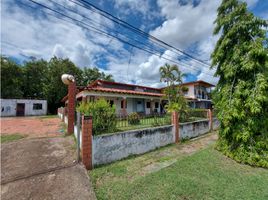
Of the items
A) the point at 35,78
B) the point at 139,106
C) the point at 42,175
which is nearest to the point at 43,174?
the point at 42,175

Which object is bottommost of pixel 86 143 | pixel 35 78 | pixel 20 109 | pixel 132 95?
pixel 86 143

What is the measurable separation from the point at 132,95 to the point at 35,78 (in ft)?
86.3

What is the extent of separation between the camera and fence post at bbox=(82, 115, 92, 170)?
3.99 m

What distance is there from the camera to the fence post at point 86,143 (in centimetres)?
399

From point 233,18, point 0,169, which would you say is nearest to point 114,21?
point 233,18

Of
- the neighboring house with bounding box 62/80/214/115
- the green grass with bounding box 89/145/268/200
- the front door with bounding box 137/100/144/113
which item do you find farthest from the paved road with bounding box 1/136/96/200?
the front door with bounding box 137/100/144/113

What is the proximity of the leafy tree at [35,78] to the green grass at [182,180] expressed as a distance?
31396 millimetres

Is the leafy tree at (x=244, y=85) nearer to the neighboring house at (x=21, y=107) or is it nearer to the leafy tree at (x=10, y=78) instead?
the neighboring house at (x=21, y=107)

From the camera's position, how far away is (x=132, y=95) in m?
14.1

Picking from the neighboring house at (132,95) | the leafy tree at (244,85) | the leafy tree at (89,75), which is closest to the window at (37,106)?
the neighboring house at (132,95)

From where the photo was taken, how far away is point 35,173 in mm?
3607

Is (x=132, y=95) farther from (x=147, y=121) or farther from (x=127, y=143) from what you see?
(x=127, y=143)

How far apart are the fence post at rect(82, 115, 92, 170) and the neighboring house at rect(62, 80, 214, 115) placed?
17.2 ft

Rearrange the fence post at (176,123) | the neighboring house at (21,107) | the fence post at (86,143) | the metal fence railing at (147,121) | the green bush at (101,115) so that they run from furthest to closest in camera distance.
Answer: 1. the neighboring house at (21,107)
2. the fence post at (176,123)
3. the metal fence railing at (147,121)
4. the green bush at (101,115)
5. the fence post at (86,143)
